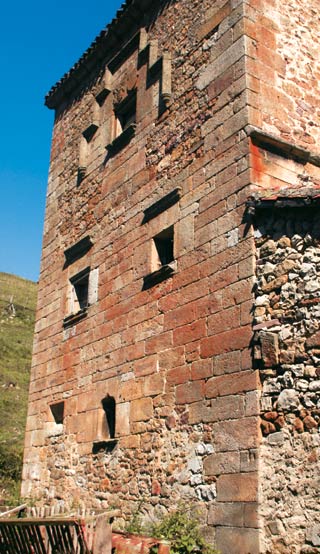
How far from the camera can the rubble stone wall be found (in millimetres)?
5816

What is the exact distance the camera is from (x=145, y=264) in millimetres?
9031

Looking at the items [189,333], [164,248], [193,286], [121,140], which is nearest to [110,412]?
[189,333]

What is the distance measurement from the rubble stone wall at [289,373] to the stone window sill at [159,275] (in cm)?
168

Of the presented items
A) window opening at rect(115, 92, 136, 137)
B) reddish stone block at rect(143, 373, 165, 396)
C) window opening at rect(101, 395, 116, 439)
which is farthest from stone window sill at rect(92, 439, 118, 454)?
window opening at rect(115, 92, 136, 137)

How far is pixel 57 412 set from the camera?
35.8ft

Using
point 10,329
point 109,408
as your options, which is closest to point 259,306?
point 109,408

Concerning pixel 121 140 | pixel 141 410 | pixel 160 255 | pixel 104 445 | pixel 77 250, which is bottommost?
pixel 104 445

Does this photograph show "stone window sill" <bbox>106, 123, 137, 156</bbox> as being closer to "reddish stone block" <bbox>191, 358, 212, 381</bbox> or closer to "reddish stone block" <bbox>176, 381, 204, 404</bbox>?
"reddish stone block" <bbox>191, 358, 212, 381</bbox>

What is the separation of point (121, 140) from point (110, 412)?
4.61 m

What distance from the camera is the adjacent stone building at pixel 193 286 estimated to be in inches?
247

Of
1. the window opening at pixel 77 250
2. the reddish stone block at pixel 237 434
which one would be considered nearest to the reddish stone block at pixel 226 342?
the reddish stone block at pixel 237 434

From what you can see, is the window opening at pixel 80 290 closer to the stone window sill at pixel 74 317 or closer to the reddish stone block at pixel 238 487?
the stone window sill at pixel 74 317

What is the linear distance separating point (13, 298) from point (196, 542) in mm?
34639

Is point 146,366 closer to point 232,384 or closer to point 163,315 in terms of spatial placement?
point 163,315
